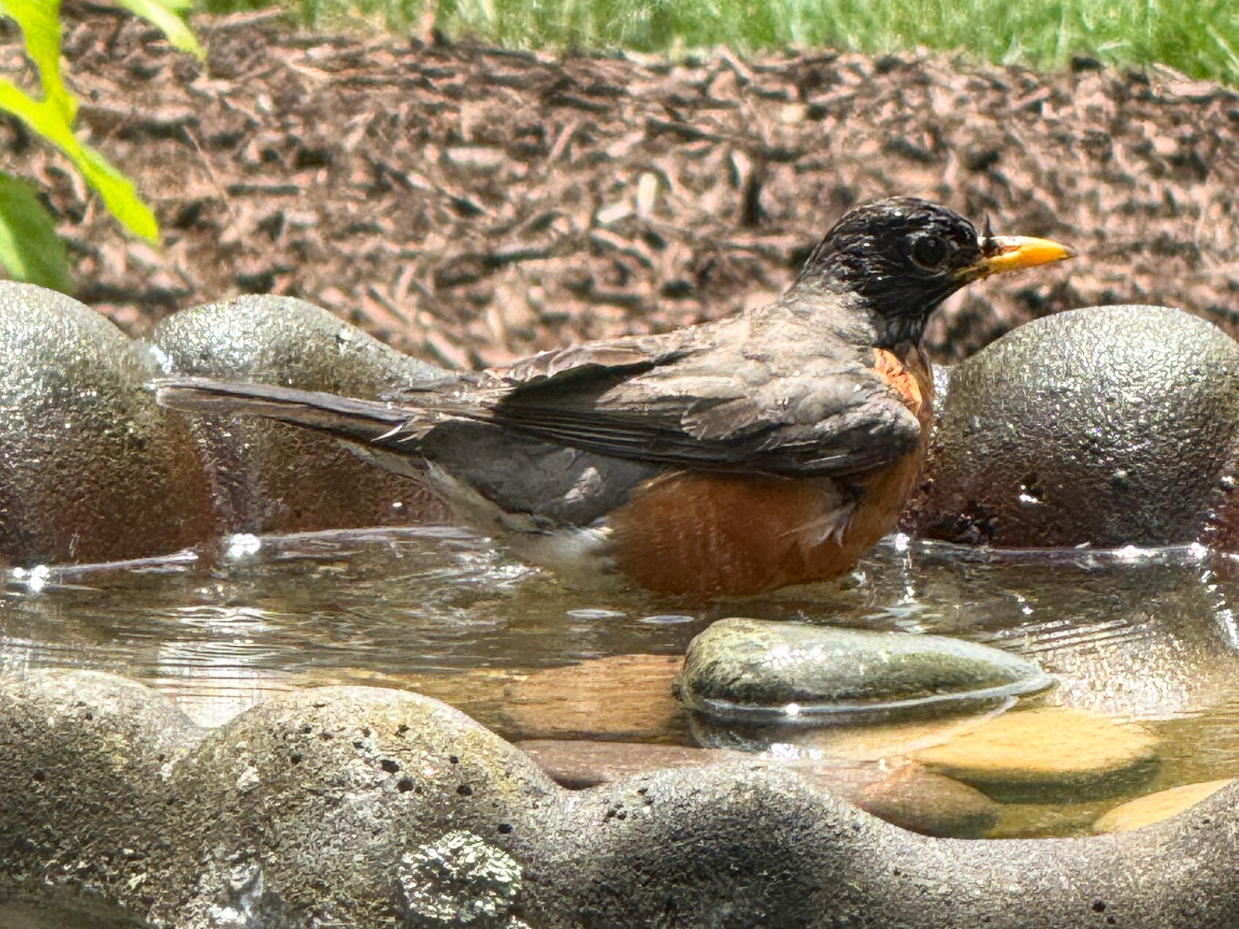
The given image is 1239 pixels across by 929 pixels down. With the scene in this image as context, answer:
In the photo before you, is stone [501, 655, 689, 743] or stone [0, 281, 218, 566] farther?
stone [0, 281, 218, 566]

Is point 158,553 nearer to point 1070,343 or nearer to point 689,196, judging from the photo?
point 1070,343

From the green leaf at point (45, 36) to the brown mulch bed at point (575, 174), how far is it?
3239mm

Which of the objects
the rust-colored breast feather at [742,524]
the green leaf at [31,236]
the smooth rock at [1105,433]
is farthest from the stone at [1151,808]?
the green leaf at [31,236]

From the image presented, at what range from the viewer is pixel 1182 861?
2.36m

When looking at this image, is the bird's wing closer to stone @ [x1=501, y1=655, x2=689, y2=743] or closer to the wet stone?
stone @ [x1=501, y1=655, x2=689, y2=743]

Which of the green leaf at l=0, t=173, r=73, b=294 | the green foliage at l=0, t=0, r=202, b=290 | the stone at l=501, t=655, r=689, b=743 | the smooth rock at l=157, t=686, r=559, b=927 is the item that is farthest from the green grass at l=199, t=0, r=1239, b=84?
the smooth rock at l=157, t=686, r=559, b=927

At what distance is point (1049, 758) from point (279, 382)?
304 centimetres

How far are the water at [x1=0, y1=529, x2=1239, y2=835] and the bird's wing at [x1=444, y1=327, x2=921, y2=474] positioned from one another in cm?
46

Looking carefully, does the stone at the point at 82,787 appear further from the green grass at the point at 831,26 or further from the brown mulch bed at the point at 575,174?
the green grass at the point at 831,26

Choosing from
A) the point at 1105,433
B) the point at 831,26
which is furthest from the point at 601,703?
the point at 831,26

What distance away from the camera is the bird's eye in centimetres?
562

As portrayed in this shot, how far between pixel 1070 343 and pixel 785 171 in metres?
3.02

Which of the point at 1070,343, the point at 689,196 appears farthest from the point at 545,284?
the point at 1070,343

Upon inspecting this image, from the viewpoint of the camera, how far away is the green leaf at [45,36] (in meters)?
4.02
